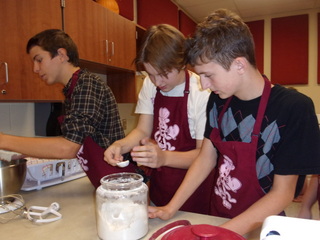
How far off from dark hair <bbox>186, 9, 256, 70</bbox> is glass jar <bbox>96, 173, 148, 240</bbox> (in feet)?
1.46

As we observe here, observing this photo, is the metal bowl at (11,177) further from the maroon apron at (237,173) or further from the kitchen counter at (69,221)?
the maroon apron at (237,173)

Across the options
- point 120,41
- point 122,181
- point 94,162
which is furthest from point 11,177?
point 120,41

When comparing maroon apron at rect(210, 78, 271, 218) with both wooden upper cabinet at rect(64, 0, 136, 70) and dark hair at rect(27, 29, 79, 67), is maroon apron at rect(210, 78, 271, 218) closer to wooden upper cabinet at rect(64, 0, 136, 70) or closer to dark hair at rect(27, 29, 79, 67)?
dark hair at rect(27, 29, 79, 67)

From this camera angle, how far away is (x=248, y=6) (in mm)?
→ 3789

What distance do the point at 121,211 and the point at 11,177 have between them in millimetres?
529

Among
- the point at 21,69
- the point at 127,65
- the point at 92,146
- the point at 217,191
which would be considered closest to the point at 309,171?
the point at 217,191

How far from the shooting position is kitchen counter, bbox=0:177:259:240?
781 millimetres

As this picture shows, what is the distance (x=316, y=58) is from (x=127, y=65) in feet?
10.3

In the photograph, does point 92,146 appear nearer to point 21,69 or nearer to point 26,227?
point 26,227

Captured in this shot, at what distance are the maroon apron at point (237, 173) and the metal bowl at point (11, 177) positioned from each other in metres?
0.74

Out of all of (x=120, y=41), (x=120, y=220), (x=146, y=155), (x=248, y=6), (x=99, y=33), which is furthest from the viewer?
(x=248, y=6)

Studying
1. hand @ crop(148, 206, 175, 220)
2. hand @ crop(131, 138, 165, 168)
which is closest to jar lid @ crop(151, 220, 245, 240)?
hand @ crop(148, 206, 175, 220)

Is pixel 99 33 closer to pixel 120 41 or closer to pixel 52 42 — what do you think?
pixel 120 41

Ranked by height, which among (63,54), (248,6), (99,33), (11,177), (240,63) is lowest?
(11,177)
